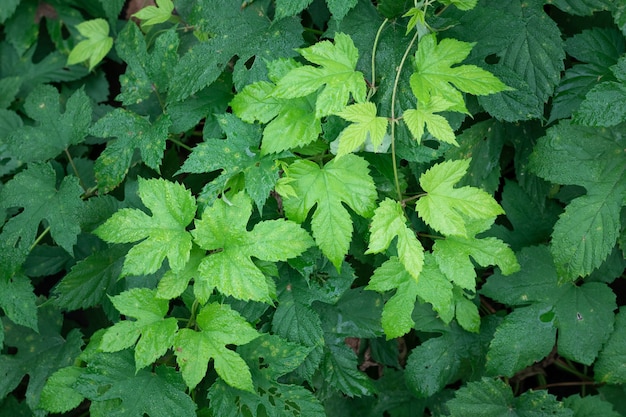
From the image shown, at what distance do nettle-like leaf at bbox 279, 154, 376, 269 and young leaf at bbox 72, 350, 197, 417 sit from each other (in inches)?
22.0

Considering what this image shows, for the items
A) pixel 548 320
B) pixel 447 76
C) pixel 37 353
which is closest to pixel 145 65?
pixel 447 76

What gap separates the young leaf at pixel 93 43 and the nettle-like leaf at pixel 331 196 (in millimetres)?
1150

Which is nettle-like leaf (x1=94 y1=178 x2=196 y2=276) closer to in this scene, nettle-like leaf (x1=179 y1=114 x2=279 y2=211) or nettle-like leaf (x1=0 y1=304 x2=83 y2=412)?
nettle-like leaf (x1=179 y1=114 x2=279 y2=211)

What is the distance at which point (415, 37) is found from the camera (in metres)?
1.32

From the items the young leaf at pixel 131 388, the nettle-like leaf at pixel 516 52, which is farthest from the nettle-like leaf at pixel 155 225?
the nettle-like leaf at pixel 516 52

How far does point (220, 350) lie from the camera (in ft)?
4.47

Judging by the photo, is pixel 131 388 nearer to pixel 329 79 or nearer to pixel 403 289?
pixel 403 289

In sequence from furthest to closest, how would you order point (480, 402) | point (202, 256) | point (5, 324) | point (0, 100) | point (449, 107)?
point (0, 100)
point (5, 324)
point (480, 402)
point (202, 256)
point (449, 107)

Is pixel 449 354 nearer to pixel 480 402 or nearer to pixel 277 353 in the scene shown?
pixel 480 402

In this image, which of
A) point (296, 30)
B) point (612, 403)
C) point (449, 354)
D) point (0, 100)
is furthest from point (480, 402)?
point (0, 100)

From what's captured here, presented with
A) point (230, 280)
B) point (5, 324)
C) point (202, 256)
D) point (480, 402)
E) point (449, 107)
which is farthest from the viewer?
point (5, 324)

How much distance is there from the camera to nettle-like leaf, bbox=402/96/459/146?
3.82 feet

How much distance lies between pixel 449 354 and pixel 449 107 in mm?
814

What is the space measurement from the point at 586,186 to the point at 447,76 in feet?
1.64
